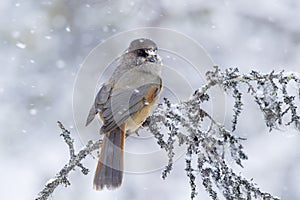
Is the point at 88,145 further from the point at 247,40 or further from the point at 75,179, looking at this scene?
the point at 247,40

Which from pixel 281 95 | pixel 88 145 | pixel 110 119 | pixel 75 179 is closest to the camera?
pixel 281 95

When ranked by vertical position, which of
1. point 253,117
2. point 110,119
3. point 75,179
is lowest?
point 110,119

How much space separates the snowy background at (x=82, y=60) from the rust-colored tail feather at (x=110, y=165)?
348cm

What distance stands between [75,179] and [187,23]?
258 centimetres

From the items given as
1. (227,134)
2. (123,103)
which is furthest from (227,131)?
(123,103)

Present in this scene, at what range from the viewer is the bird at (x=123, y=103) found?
13.1 ft

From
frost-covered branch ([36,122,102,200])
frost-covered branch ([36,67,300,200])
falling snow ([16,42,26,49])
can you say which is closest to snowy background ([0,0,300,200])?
falling snow ([16,42,26,49])

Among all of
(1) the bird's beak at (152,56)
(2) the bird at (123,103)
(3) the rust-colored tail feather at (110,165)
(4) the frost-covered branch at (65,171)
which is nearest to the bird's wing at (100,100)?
(2) the bird at (123,103)

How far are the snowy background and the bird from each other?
110 inches

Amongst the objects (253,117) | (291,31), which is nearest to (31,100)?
(253,117)

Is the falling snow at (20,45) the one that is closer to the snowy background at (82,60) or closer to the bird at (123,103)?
the snowy background at (82,60)

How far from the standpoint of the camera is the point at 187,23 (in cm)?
818

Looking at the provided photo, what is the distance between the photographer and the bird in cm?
398

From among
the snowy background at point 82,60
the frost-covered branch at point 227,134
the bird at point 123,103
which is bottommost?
the frost-covered branch at point 227,134
